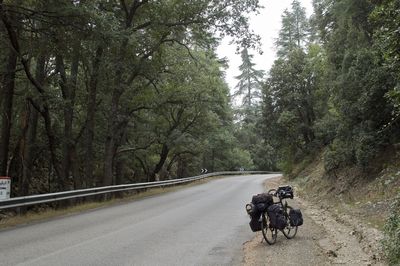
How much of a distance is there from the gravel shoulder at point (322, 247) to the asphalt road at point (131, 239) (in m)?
0.47

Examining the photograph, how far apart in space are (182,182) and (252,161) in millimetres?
35660

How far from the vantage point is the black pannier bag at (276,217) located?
9039mm

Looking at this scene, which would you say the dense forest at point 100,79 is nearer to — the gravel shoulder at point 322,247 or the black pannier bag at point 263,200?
the black pannier bag at point 263,200

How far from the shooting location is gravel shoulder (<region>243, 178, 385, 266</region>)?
25.1 ft

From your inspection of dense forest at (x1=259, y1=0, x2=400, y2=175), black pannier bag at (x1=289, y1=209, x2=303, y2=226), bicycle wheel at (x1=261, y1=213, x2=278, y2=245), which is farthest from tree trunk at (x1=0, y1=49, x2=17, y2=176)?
dense forest at (x1=259, y1=0, x2=400, y2=175)

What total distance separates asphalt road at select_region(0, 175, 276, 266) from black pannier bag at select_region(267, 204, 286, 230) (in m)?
0.91

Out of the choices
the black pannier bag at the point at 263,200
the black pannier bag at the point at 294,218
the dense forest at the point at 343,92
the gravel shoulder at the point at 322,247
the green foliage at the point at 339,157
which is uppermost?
Answer: the dense forest at the point at 343,92

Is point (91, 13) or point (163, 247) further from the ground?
point (91, 13)

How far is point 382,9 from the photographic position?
24.7 feet

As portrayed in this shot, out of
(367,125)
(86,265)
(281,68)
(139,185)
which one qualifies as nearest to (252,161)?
(281,68)

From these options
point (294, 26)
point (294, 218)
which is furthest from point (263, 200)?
point (294, 26)

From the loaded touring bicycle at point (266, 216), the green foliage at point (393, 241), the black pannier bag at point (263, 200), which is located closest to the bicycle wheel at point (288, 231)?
the loaded touring bicycle at point (266, 216)

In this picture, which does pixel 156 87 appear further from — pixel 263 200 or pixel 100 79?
pixel 263 200

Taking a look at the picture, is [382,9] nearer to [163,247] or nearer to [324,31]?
[163,247]
